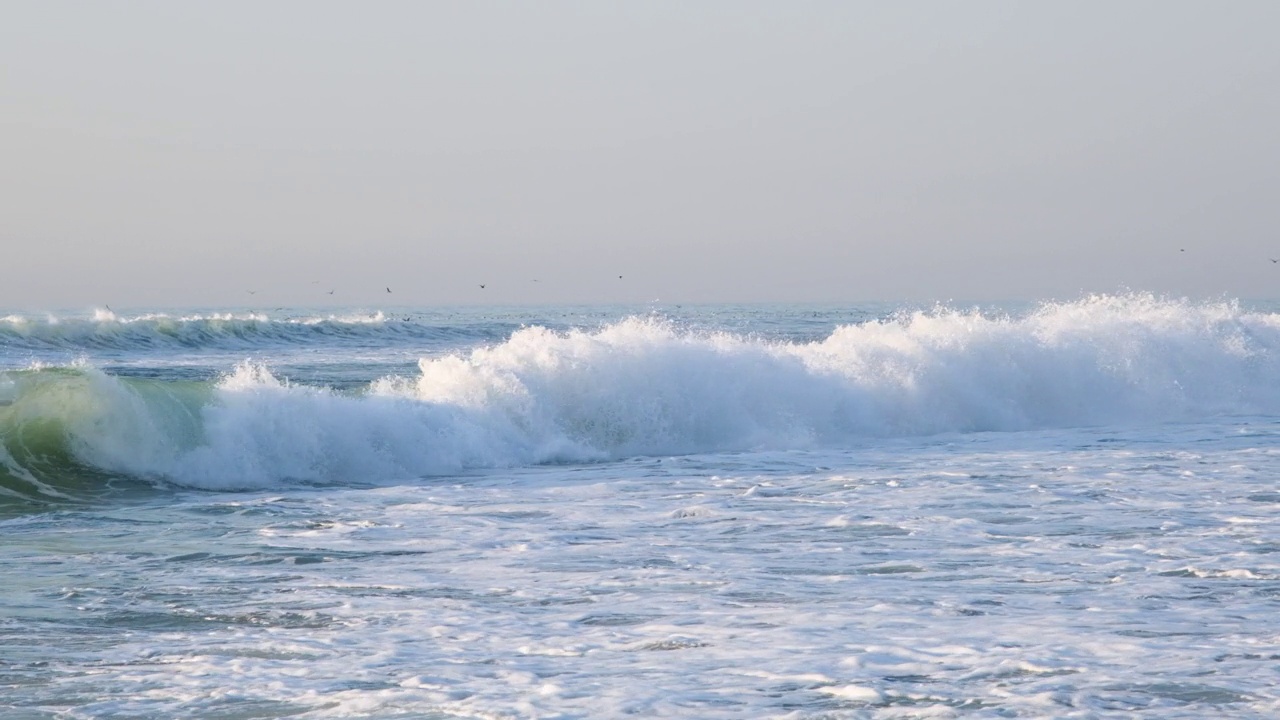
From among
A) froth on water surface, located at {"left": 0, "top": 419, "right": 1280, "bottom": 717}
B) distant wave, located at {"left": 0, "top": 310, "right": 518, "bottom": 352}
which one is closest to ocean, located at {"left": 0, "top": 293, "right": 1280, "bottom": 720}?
froth on water surface, located at {"left": 0, "top": 419, "right": 1280, "bottom": 717}

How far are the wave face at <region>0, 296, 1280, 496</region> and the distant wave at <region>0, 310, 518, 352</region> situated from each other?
19.4 m

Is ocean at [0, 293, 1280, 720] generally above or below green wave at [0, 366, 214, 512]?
below

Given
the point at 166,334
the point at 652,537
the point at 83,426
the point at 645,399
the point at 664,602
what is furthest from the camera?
the point at 166,334

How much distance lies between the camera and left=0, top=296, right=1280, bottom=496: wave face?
14680mm

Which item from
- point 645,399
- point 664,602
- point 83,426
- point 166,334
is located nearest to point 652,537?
point 664,602

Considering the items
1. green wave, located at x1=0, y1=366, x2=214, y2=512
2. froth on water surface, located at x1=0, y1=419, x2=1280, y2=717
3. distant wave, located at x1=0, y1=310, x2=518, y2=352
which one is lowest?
froth on water surface, located at x1=0, y1=419, x2=1280, y2=717

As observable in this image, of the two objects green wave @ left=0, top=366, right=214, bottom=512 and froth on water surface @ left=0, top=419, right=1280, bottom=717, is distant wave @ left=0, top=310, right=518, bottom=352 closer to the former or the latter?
green wave @ left=0, top=366, right=214, bottom=512

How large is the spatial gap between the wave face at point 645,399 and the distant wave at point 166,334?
63.5ft

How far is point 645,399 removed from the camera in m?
18.5

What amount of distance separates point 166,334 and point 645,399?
1014 inches

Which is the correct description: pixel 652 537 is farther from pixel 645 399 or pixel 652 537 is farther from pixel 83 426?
pixel 645 399

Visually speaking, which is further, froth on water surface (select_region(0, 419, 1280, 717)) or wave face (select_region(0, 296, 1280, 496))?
wave face (select_region(0, 296, 1280, 496))

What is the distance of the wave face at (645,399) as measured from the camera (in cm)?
1468

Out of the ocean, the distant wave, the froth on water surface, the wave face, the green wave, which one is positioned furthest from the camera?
the distant wave
